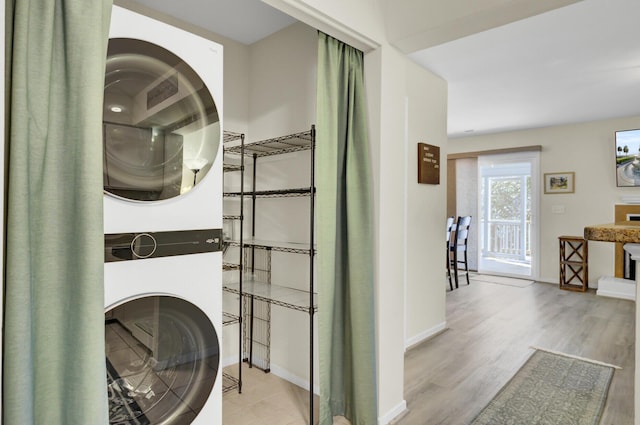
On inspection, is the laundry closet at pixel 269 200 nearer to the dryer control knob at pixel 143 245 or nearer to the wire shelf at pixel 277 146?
the wire shelf at pixel 277 146

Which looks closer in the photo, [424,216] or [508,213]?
[424,216]

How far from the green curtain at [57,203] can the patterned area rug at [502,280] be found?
19.8 ft

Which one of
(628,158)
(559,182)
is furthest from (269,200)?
(628,158)

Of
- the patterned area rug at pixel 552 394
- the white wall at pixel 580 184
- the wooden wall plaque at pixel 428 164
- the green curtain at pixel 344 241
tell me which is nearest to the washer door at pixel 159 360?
the green curtain at pixel 344 241

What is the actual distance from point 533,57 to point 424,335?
105 inches

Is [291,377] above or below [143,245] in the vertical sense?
below

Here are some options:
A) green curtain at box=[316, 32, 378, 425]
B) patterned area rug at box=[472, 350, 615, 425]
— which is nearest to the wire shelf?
green curtain at box=[316, 32, 378, 425]

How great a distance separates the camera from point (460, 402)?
7.70 ft

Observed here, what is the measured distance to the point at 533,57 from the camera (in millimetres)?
3238

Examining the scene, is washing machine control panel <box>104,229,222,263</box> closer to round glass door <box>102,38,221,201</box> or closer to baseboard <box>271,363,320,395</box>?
round glass door <box>102,38,221,201</box>

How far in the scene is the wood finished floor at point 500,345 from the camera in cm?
233

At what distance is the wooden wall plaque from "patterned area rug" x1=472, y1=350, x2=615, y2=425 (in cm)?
172

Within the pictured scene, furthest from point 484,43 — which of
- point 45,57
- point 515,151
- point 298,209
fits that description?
point 515,151

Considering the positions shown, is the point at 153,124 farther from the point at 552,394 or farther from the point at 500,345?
the point at 500,345
